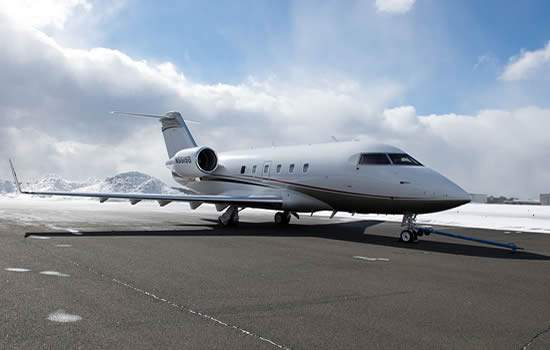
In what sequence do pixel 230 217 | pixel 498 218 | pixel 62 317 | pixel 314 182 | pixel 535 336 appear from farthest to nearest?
pixel 498 218 → pixel 230 217 → pixel 314 182 → pixel 62 317 → pixel 535 336

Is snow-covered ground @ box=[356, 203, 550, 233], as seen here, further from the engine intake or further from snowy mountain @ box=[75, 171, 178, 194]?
snowy mountain @ box=[75, 171, 178, 194]

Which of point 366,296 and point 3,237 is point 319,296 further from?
point 3,237

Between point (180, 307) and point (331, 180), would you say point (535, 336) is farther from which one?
point (331, 180)

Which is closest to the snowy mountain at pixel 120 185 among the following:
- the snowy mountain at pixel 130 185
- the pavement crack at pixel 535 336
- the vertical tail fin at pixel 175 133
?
the snowy mountain at pixel 130 185

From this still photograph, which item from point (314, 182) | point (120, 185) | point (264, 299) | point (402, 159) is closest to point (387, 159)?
point (402, 159)

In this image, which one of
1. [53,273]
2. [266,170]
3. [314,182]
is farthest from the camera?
[266,170]

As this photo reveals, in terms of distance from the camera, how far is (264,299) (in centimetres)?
462

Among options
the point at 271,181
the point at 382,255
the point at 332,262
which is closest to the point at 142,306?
the point at 332,262

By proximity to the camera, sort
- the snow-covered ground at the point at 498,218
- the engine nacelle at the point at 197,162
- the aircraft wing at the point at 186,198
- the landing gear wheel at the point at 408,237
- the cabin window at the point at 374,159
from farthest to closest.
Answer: the snow-covered ground at the point at 498,218 → the engine nacelle at the point at 197,162 → the aircraft wing at the point at 186,198 → the cabin window at the point at 374,159 → the landing gear wheel at the point at 408,237

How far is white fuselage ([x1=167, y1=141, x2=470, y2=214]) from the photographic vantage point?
35.1 ft

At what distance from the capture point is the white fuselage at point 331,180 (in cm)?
1070

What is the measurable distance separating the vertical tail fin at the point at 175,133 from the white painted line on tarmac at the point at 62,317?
1698cm

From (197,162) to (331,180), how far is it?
6.61 meters

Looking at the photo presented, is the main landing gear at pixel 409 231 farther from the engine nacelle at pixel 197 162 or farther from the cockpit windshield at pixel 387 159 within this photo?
the engine nacelle at pixel 197 162
